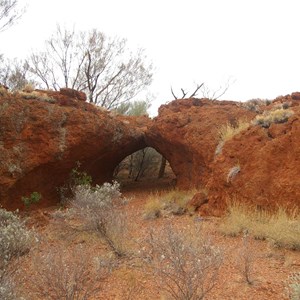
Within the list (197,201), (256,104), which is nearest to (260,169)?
(197,201)

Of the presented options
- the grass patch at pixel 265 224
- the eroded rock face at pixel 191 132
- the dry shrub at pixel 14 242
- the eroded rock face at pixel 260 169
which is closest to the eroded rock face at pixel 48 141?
the eroded rock face at pixel 191 132

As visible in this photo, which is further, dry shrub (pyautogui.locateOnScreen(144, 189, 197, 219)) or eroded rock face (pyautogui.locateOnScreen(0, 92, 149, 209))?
eroded rock face (pyautogui.locateOnScreen(0, 92, 149, 209))

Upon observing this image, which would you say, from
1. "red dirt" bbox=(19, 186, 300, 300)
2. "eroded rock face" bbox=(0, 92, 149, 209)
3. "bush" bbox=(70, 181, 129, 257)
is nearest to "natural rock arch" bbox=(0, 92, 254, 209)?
"eroded rock face" bbox=(0, 92, 149, 209)

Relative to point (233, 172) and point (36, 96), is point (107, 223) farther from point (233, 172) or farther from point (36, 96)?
point (36, 96)

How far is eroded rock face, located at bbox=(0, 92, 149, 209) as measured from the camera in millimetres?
8969

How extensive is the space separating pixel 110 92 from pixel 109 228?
13.6m

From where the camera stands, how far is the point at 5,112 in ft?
30.2

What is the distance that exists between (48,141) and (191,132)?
3.95 meters

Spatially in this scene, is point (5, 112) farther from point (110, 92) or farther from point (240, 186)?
point (110, 92)

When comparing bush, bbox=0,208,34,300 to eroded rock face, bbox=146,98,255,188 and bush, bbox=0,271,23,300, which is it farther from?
eroded rock face, bbox=146,98,255,188

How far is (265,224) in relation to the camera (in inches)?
231

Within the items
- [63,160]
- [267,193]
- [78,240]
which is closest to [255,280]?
[267,193]

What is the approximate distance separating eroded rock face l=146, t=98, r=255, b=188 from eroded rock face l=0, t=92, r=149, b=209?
4.64 ft

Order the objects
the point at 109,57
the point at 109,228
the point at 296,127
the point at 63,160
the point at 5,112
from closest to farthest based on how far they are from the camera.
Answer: the point at 109,228 → the point at 296,127 → the point at 5,112 → the point at 63,160 → the point at 109,57
